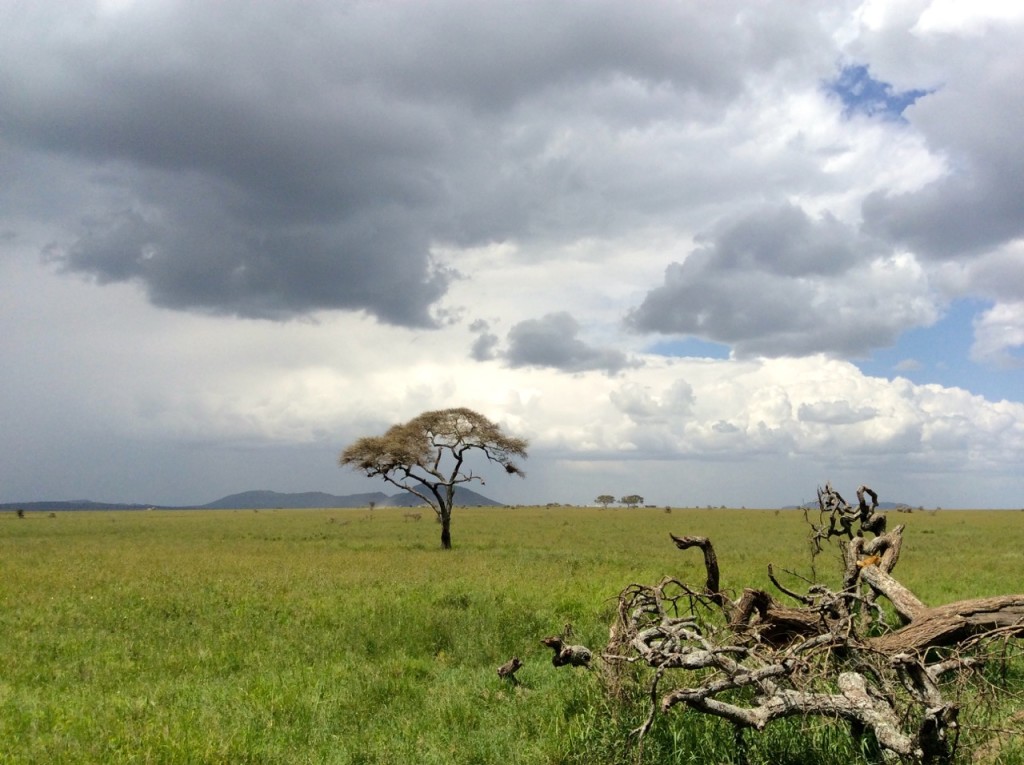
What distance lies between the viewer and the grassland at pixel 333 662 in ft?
26.2

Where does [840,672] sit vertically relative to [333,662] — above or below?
above

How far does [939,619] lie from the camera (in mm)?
9320

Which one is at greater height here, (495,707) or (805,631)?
(805,631)

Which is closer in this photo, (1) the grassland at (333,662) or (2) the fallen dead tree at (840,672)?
(2) the fallen dead tree at (840,672)

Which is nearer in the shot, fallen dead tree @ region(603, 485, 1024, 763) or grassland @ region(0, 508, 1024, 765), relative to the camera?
fallen dead tree @ region(603, 485, 1024, 763)

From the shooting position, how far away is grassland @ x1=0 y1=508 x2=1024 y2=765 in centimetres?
800

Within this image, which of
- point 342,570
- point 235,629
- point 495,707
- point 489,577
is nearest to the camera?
point 495,707

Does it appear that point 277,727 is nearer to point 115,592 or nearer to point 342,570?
point 115,592

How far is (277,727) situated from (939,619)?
862cm

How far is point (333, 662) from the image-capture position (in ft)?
41.6

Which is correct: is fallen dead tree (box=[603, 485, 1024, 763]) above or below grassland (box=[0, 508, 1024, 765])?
above

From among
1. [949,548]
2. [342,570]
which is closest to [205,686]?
[342,570]

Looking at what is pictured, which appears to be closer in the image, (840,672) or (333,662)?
(840,672)

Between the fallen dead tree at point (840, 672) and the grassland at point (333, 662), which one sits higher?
the fallen dead tree at point (840, 672)
